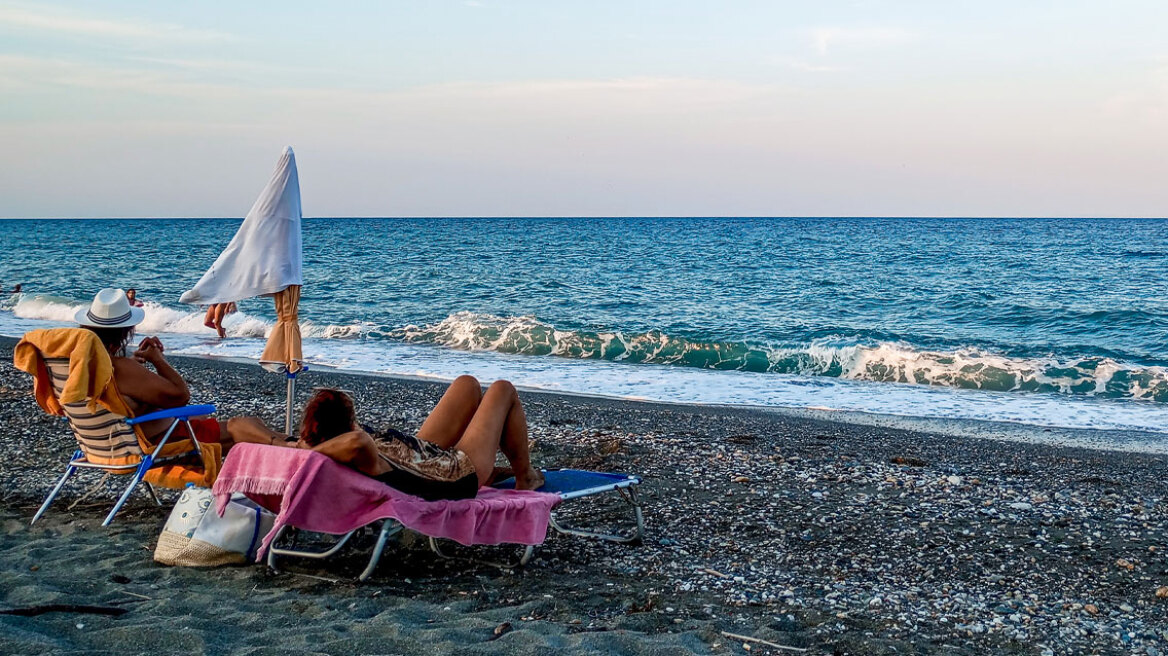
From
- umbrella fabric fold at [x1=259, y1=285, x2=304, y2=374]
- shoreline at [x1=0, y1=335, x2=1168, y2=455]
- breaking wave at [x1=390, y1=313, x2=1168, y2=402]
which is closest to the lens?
umbrella fabric fold at [x1=259, y1=285, x2=304, y2=374]

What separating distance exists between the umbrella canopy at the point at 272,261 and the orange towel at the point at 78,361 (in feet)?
1.99

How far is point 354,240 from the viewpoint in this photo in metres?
60.3

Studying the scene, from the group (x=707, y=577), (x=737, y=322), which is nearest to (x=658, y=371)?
(x=737, y=322)

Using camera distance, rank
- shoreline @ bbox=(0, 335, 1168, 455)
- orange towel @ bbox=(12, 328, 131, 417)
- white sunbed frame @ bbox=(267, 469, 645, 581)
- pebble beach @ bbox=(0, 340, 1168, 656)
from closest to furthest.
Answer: pebble beach @ bbox=(0, 340, 1168, 656), white sunbed frame @ bbox=(267, 469, 645, 581), orange towel @ bbox=(12, 328, 131, 417), shoreline @ bbox=(0, 335, 1168, 455)

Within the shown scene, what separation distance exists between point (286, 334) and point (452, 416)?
125cm

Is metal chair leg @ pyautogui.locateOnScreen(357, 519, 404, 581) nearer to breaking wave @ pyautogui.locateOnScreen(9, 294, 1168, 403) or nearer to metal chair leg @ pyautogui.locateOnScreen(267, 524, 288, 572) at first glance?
metal chair leg @ pyautogui.locateOnScreen(267, 524, 288, 572)

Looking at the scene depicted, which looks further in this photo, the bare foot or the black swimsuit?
the bare foot

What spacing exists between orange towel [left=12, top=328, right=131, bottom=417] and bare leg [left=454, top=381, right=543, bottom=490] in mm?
1919

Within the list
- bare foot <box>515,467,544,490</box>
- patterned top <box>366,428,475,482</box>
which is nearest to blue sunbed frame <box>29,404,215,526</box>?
patterned top <box>366,428,475,482</box>

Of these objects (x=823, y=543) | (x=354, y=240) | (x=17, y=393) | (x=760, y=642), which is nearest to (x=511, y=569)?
(x=760, y=642)

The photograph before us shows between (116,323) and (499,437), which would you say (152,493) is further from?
(499,437)

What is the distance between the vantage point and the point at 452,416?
5.23 meters

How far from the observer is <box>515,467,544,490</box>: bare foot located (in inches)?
202

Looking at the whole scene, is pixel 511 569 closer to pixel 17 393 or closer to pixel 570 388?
pixel 17 393
